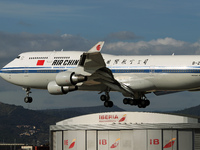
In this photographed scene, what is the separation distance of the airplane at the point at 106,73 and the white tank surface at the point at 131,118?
8.62 ft

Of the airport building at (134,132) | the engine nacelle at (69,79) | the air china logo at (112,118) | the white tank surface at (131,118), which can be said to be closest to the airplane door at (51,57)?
the white tank surface at (131,118)

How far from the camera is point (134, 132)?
65812 millimetres

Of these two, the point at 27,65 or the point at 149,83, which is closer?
the point at 149,83

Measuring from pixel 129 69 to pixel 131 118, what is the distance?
5882 millimetres

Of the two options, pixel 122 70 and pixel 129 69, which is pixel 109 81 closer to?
pixel 122 70

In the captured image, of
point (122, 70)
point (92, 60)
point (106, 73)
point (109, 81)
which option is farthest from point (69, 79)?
point (122, 70)

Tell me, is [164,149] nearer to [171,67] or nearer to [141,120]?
[141,120]

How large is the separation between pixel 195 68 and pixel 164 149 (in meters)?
10.1

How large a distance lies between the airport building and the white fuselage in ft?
12.6

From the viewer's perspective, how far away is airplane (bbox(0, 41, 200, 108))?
61.5m

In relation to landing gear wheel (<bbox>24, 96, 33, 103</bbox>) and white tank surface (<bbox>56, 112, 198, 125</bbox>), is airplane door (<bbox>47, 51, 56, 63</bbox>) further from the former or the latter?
white tank surface (<bbox>56, 112, 198, 125</bbox>)

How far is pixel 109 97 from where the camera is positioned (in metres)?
70.8

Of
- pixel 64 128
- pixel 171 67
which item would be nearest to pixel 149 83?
pixel 171 67

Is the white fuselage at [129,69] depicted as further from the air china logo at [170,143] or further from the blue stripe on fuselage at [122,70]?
the air china logo at [170,143]
